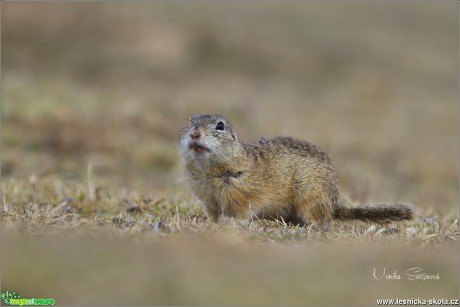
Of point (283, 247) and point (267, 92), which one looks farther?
point (267, 92)

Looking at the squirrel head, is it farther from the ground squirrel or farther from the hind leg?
the hind leg

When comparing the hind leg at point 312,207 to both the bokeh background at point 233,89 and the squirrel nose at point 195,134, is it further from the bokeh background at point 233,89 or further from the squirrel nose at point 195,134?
the bokeh background at point 233,89

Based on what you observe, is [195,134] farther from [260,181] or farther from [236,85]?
[236,85]

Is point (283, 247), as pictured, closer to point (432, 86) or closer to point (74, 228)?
point (74, 228)

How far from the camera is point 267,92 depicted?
30.4m

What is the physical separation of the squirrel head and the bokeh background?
109 centimetres

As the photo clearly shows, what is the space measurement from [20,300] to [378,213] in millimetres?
4472

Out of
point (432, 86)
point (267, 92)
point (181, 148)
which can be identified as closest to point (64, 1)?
point (267, 92)

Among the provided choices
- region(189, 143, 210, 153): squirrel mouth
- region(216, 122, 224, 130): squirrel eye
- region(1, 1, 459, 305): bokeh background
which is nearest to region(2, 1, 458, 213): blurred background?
region(1, 1, 459, 305): bokeh background

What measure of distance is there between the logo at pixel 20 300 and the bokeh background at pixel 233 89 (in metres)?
0.20

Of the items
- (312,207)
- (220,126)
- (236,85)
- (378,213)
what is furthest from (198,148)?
(236,85)

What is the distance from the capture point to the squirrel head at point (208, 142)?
7.66m

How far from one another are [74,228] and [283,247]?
2.06 meters

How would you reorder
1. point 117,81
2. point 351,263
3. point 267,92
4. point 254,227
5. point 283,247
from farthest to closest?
point 267,92 → point 117,81 → point 254,227 → point 283,247 → point 351,263
